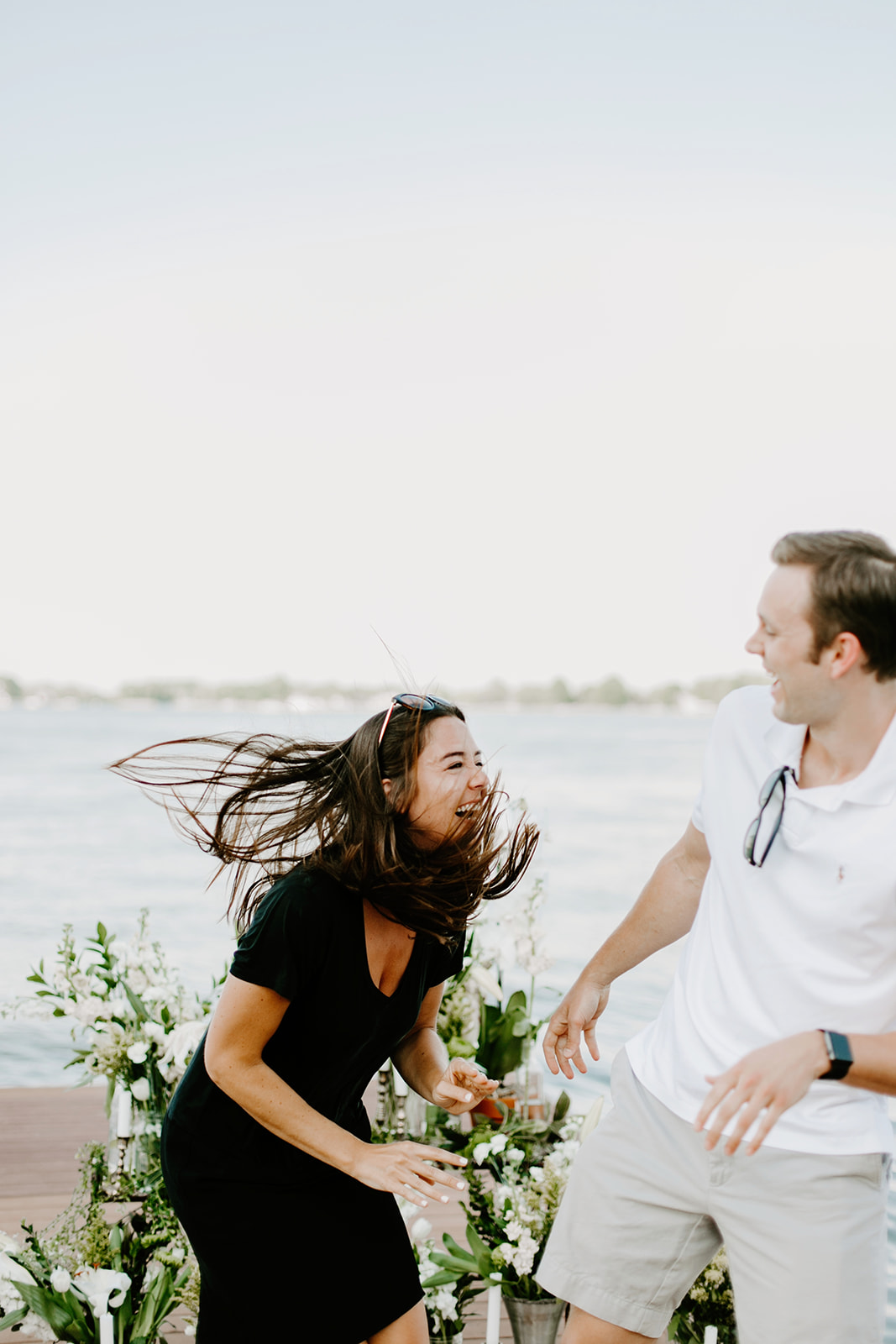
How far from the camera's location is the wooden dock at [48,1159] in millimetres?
3585

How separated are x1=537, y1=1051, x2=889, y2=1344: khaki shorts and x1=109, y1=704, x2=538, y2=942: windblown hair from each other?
0.46m

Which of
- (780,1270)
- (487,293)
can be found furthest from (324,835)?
(487,293)

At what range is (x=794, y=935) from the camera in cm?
184

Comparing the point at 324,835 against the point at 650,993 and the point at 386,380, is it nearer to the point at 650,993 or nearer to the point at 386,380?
the point at 650,993

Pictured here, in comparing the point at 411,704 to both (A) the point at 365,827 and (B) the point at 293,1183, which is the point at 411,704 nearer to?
(A) the point at 365,827

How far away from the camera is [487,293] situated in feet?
134

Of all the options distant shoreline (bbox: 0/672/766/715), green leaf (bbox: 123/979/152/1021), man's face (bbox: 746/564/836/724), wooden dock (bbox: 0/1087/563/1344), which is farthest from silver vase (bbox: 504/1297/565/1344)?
distant shoreline (bbox: 0/672/766/715)

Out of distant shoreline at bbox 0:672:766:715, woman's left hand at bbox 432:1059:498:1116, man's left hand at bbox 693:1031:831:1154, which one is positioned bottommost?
distant shoreline at bbox 0:672:766:715

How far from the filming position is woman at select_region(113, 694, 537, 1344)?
1818 millimetres

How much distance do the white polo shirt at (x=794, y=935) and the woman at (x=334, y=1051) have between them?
0.37 meters

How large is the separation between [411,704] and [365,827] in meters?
0.23

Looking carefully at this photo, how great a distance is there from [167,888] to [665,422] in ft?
98.6

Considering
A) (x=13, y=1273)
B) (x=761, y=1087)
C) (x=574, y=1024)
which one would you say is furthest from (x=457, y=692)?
(x=761, y=1087)

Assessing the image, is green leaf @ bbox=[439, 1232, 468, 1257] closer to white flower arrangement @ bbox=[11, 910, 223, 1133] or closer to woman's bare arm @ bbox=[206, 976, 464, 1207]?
white flower arrangement @ bbox=[11, 910, 223, 1133]
